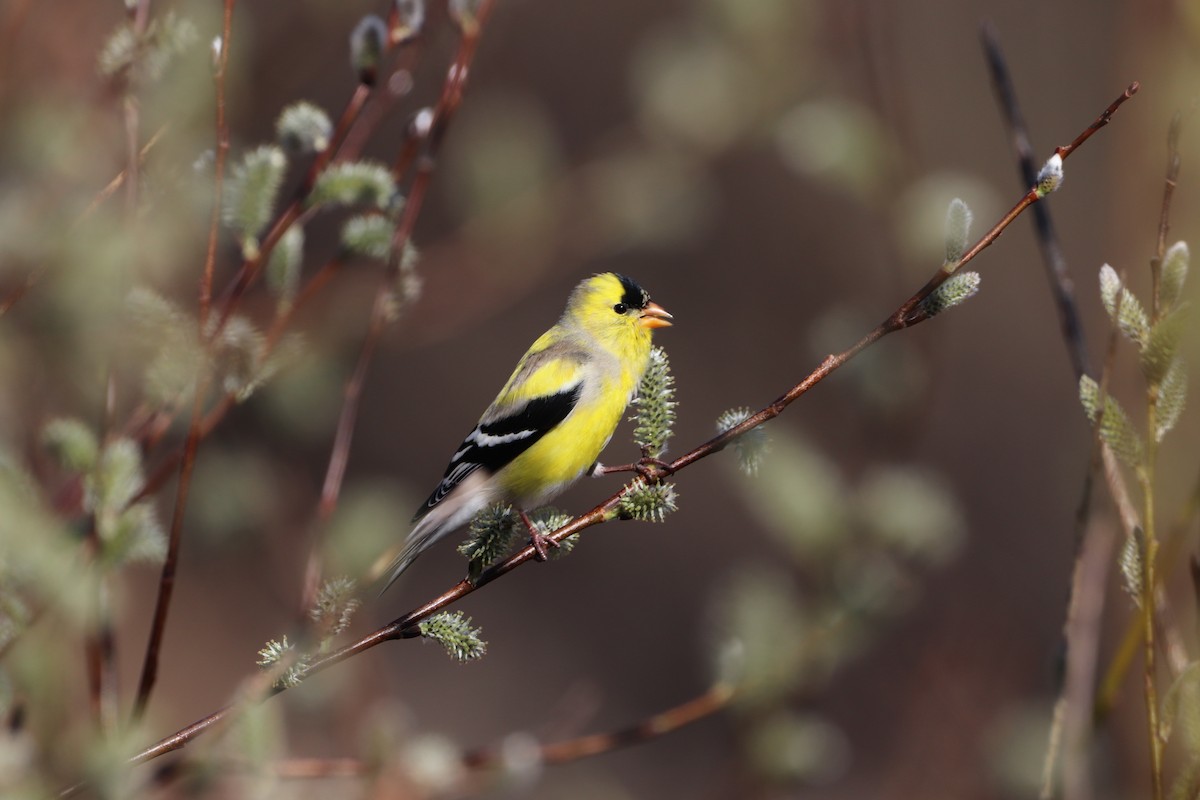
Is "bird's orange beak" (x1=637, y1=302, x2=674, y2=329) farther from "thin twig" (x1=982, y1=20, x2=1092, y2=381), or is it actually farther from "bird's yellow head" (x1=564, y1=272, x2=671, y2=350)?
"thin twig" (x1=982, y1=20, x2=1092, y2=381)

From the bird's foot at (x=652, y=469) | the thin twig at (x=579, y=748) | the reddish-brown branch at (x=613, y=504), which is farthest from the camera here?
the thin twig at (x=579, y=748)

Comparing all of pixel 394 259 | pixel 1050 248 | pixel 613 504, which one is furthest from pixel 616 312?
pixel 613 504

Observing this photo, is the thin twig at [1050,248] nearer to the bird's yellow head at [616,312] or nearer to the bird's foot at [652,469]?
the bird's foot at [652,469]

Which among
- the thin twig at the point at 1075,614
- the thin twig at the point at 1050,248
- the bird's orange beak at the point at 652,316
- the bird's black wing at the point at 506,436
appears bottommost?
the thin twig at the point at 1075,614

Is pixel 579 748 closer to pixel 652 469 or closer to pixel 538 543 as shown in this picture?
pixel 538 543

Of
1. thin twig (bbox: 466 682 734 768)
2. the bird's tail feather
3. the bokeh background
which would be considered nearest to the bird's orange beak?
the bokeh background

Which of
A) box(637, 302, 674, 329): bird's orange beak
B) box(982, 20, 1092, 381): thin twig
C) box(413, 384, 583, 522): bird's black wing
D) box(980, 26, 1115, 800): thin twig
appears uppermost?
box(637, 302, 674, 329): bird's orange beak

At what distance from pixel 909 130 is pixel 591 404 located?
931 mm

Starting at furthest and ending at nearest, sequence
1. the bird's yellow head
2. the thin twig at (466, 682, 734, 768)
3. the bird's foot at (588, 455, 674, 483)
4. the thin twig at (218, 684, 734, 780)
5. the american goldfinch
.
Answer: the bird's yellow head, the american goldfinch, the thin twig at (466, 682, 734, 768), the thin twig at (218, 684, 734, 780), the bird's foot at (588, 455, 674, 483)

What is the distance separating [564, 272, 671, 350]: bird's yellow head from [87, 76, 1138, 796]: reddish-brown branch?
986mm

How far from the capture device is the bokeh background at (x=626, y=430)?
172 centimetres

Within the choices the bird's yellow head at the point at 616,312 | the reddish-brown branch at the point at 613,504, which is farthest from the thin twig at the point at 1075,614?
the bird's yellow head at the point at 616,312

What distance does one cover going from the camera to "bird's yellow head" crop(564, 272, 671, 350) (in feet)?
7.15

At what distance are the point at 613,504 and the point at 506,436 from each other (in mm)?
866
